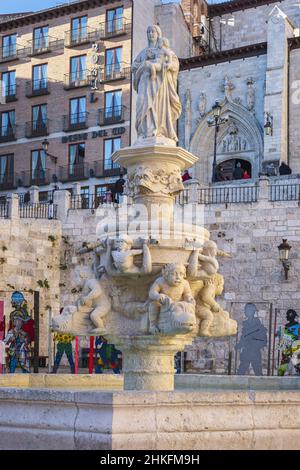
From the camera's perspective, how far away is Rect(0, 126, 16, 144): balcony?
4353cm

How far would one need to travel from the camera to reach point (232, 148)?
37469 mm

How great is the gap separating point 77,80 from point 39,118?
2872 millimetres

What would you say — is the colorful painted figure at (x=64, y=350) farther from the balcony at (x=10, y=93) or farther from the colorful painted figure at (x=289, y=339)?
the balcony at (x=10, y=93)

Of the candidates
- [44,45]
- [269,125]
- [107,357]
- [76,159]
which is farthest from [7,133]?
[107,357]

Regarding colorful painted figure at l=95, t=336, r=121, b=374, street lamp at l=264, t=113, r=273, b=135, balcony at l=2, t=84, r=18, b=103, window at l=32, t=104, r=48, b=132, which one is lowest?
colorful painted figure at l=95, t=336, r=121, b=374

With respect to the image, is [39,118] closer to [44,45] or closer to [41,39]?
[44,45]

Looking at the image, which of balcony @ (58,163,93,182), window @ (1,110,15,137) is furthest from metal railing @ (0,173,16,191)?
balcony @ (58,163,93,182)

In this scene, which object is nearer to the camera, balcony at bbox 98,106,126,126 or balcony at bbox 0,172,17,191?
balcony at bbox 98,106,126,126

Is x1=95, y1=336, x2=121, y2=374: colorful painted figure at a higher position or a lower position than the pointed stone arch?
lower

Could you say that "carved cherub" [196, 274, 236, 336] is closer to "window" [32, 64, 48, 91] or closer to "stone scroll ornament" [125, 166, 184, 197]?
"stone scroll ornament" [125, 166, 184, 197]

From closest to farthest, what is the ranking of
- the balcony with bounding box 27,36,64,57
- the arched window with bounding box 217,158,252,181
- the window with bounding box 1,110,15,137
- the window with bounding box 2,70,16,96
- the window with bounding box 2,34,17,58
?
the arched window with bounding box 217,158,252,181 → the balcony with bounding box 27,36,64,57 → the window with bounding box 1,110,15,137 → the window with bounding box 2,70,16,96 → the window with bounding box 2,34,17,58

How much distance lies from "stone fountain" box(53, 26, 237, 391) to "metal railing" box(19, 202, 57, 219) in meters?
17.1
